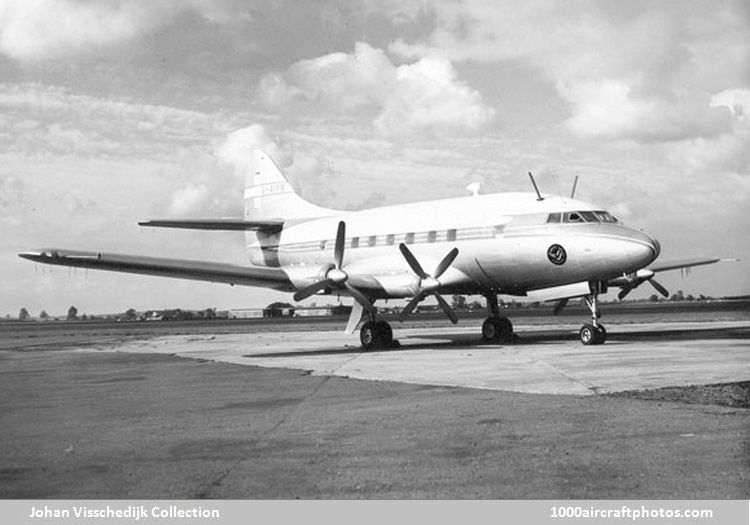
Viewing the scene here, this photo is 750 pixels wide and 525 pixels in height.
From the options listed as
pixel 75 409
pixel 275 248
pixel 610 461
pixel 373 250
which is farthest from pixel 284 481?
pixel 275 248

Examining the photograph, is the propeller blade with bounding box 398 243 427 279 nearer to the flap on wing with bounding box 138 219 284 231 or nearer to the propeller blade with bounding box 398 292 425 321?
the propeller blade with bounding box 398 292 425 321

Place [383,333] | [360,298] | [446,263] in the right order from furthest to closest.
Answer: [383,333], [360,298], [446,263]

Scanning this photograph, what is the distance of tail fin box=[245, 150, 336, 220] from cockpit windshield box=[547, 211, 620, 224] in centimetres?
1079

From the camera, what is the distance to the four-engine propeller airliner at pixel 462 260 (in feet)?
69.3

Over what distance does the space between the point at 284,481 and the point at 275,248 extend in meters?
23.5

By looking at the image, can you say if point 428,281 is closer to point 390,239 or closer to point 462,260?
point 462,260

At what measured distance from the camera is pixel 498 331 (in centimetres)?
2581

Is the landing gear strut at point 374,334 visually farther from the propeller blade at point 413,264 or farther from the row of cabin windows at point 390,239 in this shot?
the row of cabin windows at point 390,239

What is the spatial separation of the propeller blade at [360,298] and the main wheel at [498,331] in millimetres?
4941

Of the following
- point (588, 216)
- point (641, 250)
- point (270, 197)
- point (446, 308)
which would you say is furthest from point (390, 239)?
point (270, 197)

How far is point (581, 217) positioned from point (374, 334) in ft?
24.4

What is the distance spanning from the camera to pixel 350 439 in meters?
8.31

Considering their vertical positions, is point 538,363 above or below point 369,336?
below

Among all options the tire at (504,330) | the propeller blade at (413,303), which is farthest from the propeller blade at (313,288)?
the tire at (504,330)
